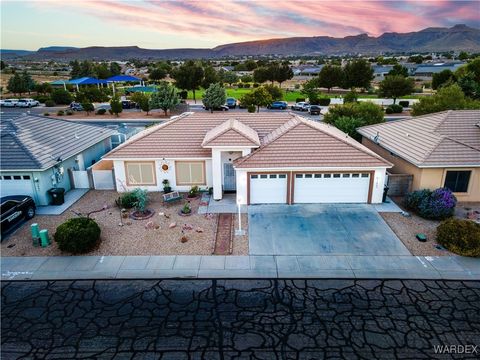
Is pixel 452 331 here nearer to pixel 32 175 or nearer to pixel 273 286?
pixel 273 286

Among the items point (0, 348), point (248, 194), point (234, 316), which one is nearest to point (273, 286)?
point (234, 316)

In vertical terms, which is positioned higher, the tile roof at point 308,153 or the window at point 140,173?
the tile roof at point 308,153

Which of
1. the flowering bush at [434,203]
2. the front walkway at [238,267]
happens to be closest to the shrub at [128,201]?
the front walkway at [238,267]

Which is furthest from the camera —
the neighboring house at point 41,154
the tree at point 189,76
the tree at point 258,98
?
the tree at point 189,76

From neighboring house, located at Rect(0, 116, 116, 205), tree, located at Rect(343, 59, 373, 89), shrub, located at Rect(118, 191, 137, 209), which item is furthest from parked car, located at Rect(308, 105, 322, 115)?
shrub, located at Rect(118, 191, 137, 209)

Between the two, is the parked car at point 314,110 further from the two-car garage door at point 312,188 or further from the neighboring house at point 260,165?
the two-car garage door at point 312,188

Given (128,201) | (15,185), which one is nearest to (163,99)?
(15,185)

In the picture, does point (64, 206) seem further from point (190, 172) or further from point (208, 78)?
point (208, 78)
